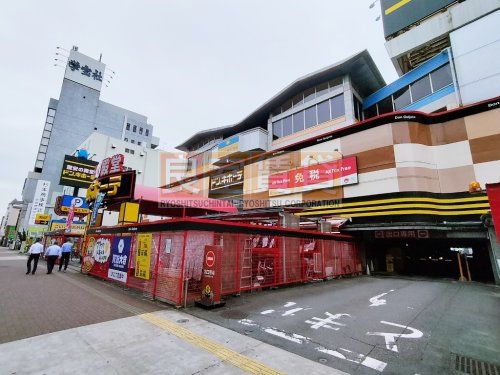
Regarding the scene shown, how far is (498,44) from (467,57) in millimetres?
1727

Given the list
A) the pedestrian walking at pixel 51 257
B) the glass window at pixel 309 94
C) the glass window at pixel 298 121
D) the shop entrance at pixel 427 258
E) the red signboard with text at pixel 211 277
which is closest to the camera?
the red signboard with text at pixel 211 277

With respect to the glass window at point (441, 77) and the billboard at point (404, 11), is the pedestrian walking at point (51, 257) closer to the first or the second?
the glass window at point (441, 77)

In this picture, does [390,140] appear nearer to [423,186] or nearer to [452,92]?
[423,186]

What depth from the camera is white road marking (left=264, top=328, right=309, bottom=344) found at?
5.43m

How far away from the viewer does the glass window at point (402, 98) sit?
23039 mm

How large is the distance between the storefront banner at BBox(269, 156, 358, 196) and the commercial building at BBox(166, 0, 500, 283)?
0.09 metres

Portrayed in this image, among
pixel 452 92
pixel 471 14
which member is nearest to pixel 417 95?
pixel 452 92

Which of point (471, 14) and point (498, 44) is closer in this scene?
point (498, 44)

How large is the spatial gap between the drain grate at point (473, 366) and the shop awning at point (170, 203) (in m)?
13.2

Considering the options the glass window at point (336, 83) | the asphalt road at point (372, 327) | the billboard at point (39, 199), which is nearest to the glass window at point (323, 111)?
the glass window at point (336, 83)

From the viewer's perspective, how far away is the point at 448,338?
18.9ft

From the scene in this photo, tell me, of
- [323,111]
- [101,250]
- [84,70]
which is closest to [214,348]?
[101,250]

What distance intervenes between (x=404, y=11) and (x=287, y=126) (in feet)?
53.1

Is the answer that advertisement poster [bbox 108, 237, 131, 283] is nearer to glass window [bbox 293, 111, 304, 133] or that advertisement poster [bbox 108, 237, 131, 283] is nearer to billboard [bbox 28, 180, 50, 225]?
glass window [bbox 293, 111, 304, 133]
